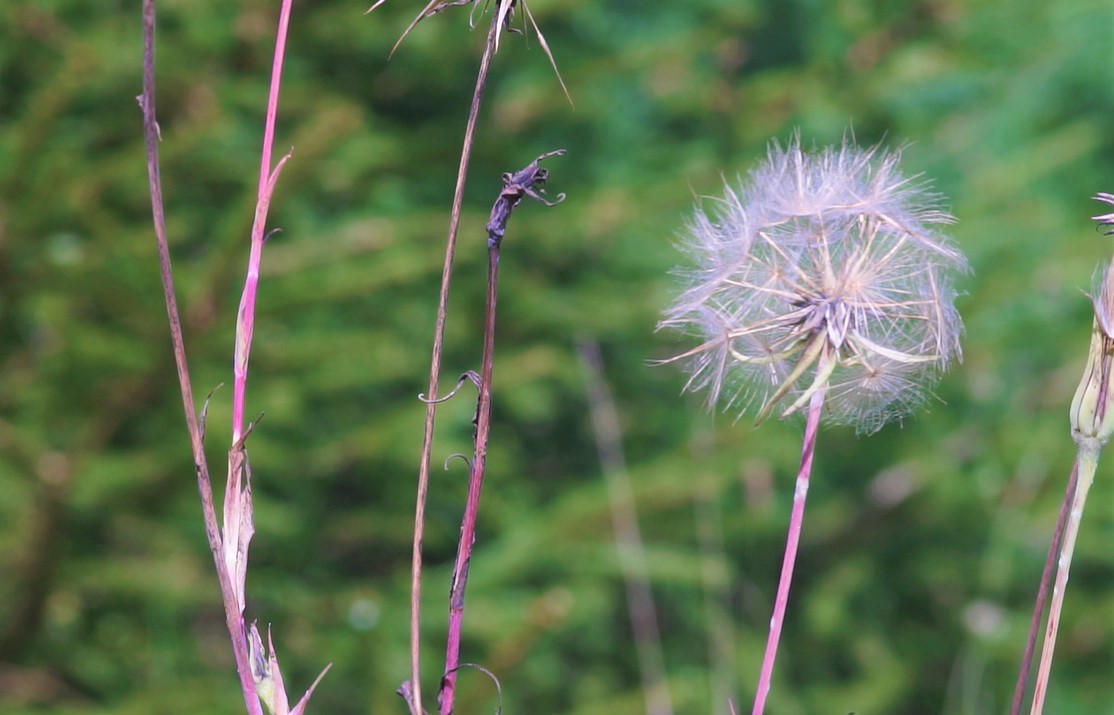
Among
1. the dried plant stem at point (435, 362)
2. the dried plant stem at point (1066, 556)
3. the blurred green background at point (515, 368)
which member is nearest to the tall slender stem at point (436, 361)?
the dried plant stem at point (435, 362)

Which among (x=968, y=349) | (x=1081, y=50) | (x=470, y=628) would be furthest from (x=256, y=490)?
(x=1081, y=50)

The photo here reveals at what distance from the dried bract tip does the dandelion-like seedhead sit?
1.9 inches

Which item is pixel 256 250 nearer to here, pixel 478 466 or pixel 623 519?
pixel 478 466

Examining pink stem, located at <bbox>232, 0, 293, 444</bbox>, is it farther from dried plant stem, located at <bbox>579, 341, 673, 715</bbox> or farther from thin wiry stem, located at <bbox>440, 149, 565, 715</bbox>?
dried plant stem, located at <bbox>579, 341, 673, 715</bbox>

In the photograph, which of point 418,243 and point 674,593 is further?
point 674,593

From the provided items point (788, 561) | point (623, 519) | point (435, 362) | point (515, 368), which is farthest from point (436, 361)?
point (515, 368)

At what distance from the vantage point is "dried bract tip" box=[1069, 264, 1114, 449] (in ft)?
1.03

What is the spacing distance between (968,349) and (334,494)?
1.21 metres

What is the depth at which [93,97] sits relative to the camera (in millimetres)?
1521

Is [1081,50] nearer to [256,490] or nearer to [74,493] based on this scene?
[256,490]

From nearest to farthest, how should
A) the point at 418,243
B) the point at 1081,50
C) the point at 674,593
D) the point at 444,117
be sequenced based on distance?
1. the point at 418,243
2. the point at 444,117
3. the point at 674,593
4. the point at 1081,50

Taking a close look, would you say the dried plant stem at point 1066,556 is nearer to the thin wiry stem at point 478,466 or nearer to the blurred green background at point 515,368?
the thin wiry stem at point 478,466

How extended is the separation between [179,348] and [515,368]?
139 cm

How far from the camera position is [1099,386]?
32cm
